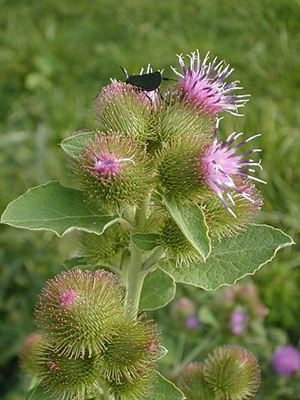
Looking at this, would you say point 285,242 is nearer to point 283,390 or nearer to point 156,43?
point 283,390

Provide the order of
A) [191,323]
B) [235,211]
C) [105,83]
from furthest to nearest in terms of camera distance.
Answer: [105,83], [191,323], [235,211]

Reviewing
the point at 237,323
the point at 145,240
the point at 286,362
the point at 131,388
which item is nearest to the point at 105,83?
the point at 237,323

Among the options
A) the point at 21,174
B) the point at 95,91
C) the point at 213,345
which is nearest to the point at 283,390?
the point at 213,345

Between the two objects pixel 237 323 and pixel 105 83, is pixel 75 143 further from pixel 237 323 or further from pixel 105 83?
pixel 105 83

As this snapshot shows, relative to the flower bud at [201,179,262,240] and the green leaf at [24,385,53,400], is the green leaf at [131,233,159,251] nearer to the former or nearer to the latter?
the flower bud at [201,179,262,240]

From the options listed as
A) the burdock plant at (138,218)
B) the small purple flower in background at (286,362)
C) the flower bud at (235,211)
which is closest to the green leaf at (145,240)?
the burdock plant at (138,218)

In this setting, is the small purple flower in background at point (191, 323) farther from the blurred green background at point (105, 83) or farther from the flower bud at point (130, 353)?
the flower bud at point (130, 353)

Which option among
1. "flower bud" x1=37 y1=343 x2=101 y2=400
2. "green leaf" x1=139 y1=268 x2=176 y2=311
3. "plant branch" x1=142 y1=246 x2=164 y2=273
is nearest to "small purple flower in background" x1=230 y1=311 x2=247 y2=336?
"green leaf" x1=139 y1=268 x2=176 y2=311
